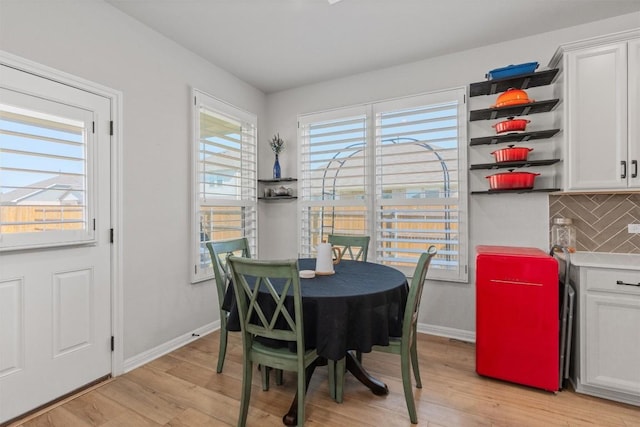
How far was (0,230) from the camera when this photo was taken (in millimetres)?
1876

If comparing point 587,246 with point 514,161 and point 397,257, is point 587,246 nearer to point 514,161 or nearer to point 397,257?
point 514,161

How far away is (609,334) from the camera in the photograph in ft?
6.95

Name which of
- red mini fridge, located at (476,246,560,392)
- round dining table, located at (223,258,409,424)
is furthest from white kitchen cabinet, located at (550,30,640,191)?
round dining table, located at (223,258,409,424)

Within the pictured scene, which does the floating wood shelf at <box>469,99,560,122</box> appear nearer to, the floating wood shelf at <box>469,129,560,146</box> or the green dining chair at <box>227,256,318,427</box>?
the floating wood shelf at <box>469,129,560,146</box>

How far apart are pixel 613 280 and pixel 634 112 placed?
3.98 feet

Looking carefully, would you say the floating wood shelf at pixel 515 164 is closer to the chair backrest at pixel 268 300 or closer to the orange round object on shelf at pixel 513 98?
the orange round object on shelf at pixel 513 98

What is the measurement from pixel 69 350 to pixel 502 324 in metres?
3.09

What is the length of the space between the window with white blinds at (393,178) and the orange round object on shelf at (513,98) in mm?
394

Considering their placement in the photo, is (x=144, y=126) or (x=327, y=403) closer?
(x=327, y=403)

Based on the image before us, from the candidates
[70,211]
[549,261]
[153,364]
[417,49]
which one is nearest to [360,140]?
[417,49]

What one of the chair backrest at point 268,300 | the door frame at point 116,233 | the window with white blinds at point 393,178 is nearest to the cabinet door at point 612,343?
the window with white blinds at point 393,178

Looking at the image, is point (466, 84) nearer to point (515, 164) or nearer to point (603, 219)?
point (515, 164)

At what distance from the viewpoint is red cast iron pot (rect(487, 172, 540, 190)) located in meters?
2.70

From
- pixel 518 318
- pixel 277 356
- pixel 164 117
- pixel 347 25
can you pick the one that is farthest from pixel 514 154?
pixel 164 117
